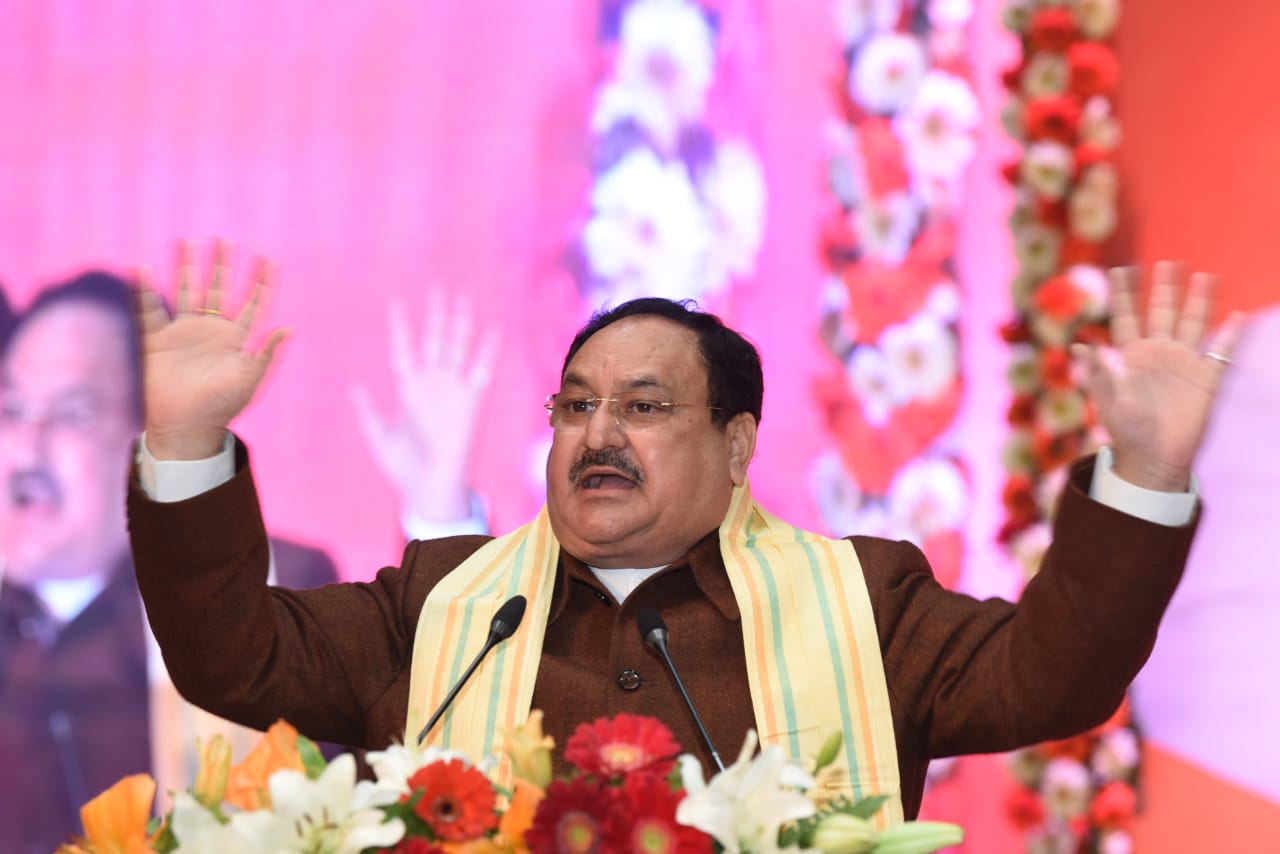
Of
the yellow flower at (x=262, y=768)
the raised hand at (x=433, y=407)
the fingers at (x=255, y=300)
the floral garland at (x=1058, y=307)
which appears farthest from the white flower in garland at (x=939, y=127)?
the yellow flower at (x=262, y=768)

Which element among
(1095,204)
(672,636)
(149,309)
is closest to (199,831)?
(149,309)

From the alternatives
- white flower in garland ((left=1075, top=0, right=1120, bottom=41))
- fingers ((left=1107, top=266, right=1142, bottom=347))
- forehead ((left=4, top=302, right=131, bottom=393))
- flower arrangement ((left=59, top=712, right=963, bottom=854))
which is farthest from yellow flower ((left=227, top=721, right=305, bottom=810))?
white flower in garland ((left=1075, top=0, right=1120, bottom=41))

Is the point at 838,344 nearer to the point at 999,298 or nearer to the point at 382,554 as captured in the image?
the point at 999,298

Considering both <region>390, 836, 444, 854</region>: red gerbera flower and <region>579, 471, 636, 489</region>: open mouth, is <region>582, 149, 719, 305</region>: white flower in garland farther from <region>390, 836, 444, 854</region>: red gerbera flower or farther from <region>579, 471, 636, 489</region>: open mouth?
<region>390, 836, 444, 854</region>: red gerbera flower

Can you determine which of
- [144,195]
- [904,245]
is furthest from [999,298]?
[144,195]

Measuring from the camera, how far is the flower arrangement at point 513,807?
1126mm

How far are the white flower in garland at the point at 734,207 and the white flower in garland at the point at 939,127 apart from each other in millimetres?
436

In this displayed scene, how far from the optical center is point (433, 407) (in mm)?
4109

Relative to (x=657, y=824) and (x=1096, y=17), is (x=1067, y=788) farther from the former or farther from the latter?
(x=657, y=824)

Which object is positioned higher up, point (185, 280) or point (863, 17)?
point (863, 17)

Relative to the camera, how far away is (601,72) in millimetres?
4254

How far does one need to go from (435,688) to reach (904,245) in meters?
2.52

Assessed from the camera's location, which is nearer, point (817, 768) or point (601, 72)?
point (817, 768)

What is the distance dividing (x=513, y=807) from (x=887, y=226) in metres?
3.24
